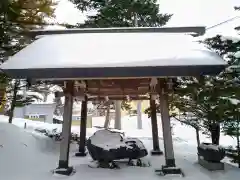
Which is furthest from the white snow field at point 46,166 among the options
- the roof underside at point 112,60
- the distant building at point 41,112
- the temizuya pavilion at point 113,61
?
the distant building at point 41,112

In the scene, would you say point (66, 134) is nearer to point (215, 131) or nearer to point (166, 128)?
point (166, 128)

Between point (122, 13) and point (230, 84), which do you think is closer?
point (230, 84)

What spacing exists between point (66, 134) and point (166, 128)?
2103mm

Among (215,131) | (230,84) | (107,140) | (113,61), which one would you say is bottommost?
(107,140)

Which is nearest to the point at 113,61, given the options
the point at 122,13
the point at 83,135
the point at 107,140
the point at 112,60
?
the point at 112,60

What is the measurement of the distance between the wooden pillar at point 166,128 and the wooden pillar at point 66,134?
197 cm

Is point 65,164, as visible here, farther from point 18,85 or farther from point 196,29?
point 18,85

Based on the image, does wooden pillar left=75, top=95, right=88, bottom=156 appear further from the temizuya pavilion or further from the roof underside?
the roof underside

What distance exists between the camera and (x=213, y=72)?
4.12m

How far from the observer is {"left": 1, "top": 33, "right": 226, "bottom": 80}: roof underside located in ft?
13.4

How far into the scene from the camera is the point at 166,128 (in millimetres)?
5094

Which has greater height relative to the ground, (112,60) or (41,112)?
(112,60)

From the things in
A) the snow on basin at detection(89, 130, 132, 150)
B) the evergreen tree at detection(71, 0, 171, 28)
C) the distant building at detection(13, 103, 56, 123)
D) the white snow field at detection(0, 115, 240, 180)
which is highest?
the evergreen tree at detection(71, 0, 171, 28)

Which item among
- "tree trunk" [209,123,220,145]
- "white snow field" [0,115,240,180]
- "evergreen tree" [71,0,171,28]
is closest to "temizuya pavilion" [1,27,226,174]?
"white snow field" [0,115,240,180]
